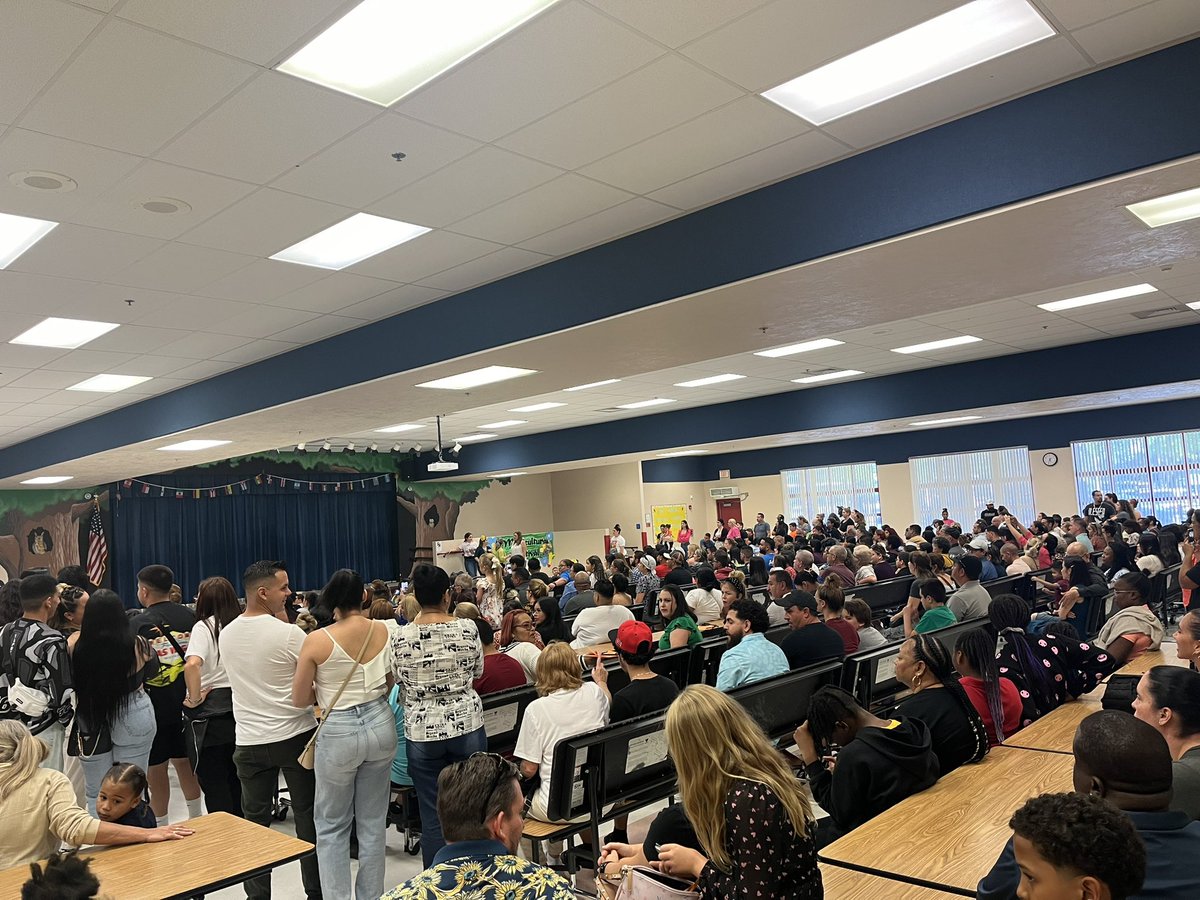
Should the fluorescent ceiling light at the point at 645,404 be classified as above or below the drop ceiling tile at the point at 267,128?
below

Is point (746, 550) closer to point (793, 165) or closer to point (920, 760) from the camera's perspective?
point (793, 165)

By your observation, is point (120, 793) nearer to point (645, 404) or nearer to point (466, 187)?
point (466, 187)

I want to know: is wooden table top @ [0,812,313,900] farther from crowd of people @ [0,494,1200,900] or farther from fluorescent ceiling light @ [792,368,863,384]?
fluorescent ceiling light @ [792,368,863,384]

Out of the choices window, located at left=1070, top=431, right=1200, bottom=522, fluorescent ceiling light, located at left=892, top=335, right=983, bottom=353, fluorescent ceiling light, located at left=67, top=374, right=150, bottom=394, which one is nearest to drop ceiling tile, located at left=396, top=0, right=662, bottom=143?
fluorescent ceiling light, located at left=67, top=374, right=150, bottom=394

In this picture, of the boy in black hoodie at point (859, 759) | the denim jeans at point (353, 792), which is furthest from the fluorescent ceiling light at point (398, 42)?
the boy in black hoodie at point (859, 759)

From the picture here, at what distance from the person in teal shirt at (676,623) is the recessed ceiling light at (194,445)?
595 cm

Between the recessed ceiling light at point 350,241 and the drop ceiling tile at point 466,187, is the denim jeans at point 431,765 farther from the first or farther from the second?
the recessed ceiling light at point 350,241

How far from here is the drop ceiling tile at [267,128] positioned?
3082 millimetres

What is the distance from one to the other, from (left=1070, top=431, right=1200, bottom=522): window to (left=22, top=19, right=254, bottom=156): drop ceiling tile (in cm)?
1512

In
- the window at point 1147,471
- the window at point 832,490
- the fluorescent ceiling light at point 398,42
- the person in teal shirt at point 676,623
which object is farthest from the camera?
the window at point 832,490

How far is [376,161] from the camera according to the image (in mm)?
3688

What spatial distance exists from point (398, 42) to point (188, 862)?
8.65 feet

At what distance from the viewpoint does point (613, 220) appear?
15.4ft

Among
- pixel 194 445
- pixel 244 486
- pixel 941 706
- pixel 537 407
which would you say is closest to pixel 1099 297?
pixel 941 706
